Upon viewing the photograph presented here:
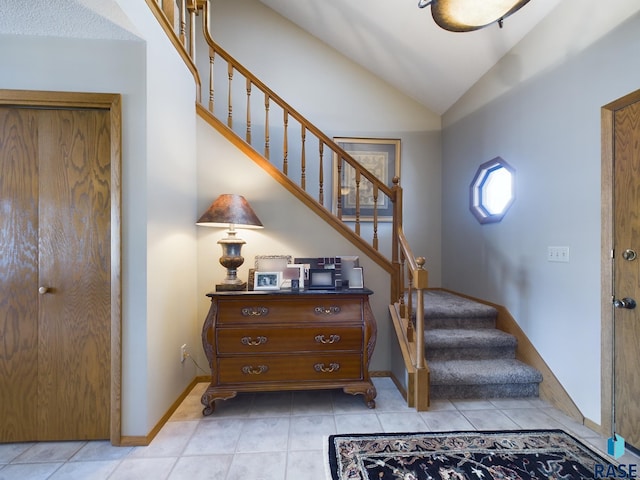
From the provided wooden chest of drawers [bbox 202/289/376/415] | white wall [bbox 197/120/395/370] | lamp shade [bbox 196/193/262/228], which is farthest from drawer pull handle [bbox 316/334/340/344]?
lamp shade [bbox 196/193/262/228]

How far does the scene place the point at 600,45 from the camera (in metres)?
1.74

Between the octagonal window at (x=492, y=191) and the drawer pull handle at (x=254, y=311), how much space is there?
2.32 m

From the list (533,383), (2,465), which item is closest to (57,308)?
(2,465)

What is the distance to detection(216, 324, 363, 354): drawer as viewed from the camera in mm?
1985

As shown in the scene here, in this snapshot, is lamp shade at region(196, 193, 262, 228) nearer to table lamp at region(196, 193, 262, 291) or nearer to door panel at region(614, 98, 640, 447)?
table lamp at region(196, 193, 262, 291)

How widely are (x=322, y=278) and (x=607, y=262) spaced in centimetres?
184

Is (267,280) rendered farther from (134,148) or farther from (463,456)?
(463,456)

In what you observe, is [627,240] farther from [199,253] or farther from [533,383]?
[199,253]

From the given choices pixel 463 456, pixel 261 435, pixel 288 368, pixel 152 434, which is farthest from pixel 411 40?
pixel 152 434

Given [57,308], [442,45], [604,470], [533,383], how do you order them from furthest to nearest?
[442,45] → [533,383] → [57,308] → [604,470]

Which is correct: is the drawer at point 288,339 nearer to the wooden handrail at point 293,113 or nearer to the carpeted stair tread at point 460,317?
the carpeted stair tread at point 460,317

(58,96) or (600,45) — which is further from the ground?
(600,45)

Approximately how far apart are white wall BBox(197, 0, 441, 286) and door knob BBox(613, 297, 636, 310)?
201 centimetres

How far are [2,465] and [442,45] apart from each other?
4.49 meters
